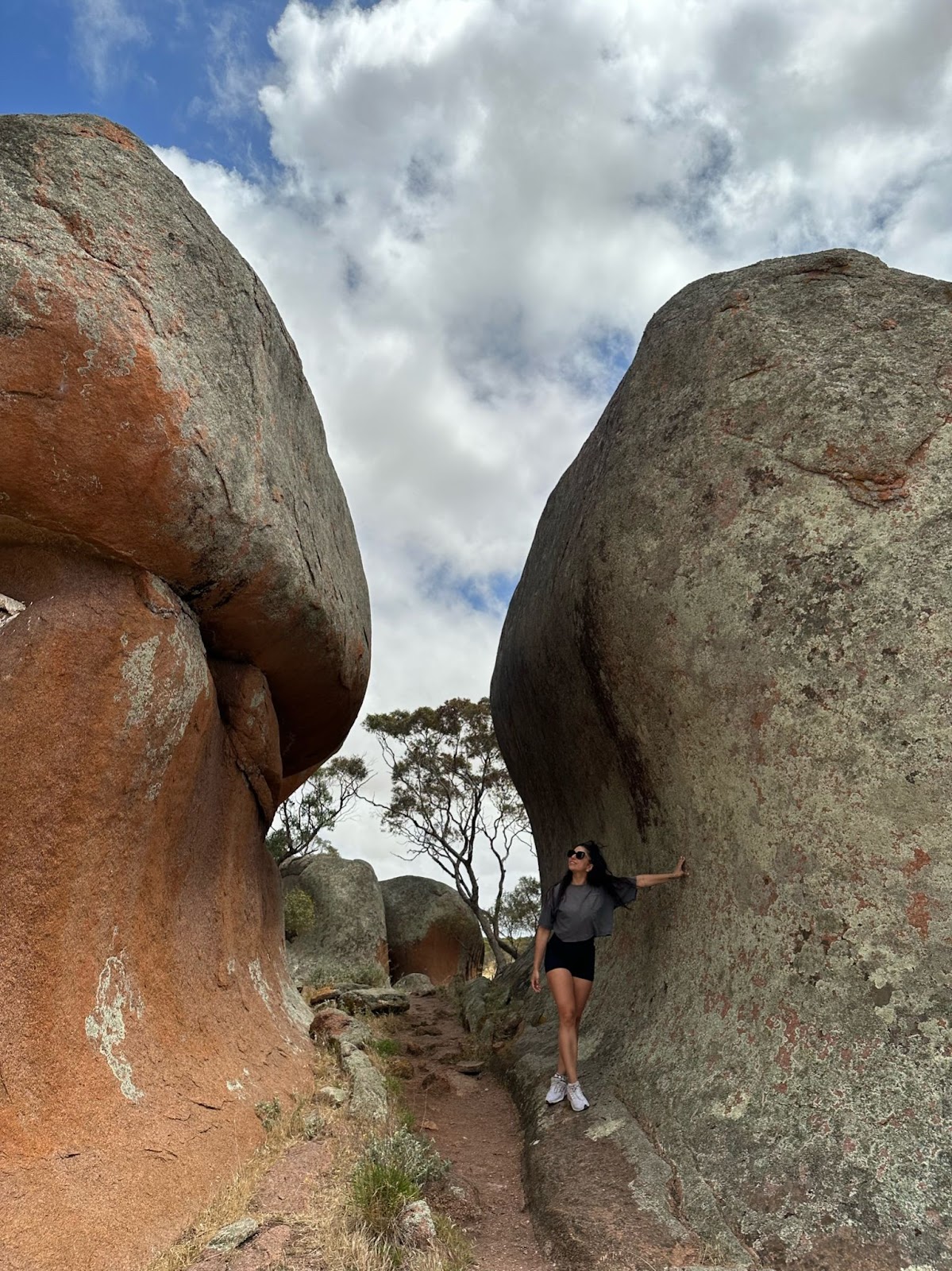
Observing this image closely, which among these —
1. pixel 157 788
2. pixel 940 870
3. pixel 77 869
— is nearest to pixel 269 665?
pixel 157 788

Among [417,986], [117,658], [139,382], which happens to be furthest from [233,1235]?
[417,986]

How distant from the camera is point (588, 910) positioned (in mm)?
7570

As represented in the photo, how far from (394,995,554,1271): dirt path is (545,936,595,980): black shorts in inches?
62.3

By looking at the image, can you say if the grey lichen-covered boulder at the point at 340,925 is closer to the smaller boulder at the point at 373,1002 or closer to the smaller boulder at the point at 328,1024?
the smaller boulder at the point at 373,1002

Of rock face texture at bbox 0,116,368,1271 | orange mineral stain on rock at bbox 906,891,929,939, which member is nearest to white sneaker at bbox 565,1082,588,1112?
rock face texture at bbox 0,116,368,1271

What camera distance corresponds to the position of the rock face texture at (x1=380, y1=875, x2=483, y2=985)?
81.1 feet

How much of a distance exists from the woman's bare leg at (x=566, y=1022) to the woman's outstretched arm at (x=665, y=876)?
1.08m

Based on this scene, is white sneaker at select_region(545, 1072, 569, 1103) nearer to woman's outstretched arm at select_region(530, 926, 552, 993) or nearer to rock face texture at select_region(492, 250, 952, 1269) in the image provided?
rock face texture at select_region(492, 250, 952, 1269)

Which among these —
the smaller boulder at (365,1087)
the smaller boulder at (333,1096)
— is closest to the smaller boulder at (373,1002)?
the smaller boulder at (365,1087)

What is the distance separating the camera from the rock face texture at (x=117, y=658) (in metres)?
5.30

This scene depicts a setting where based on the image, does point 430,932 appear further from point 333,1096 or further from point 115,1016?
point 115,1016

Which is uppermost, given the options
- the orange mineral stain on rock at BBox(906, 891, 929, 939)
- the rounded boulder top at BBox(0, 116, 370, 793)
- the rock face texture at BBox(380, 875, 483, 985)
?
the rounded boulder top at BBox(0, 116, 370, 793)

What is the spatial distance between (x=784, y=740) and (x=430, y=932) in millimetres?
20600

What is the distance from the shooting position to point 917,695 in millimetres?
6164
